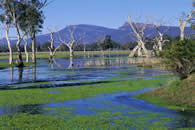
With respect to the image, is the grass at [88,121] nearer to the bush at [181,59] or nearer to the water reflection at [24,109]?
the water reflection at [24,109]

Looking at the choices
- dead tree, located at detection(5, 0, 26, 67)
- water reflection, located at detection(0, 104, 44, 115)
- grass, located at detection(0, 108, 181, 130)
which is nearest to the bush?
grass, located at detection(0, 108, 181, 130)

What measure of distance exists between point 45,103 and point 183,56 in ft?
26.5

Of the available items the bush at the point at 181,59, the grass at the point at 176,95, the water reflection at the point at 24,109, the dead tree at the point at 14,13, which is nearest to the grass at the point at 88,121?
the water reflection at the point at 24,109

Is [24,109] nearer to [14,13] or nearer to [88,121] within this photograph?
[88,121]

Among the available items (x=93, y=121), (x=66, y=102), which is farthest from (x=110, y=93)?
(x=93, y=121)

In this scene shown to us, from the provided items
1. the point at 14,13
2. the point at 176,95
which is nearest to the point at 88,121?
the point at 176,95

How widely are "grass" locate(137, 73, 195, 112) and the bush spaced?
624 millimetres

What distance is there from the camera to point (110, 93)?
19.9 metres

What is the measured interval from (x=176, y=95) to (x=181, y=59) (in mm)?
2910

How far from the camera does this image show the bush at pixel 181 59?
18094 mm

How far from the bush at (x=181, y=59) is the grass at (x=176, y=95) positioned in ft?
2.05

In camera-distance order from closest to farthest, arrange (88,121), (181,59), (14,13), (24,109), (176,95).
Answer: (88,121), (24,109), (176,95), (181,59), (14,13)

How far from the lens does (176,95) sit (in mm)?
16375

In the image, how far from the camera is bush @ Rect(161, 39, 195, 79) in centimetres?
1809
